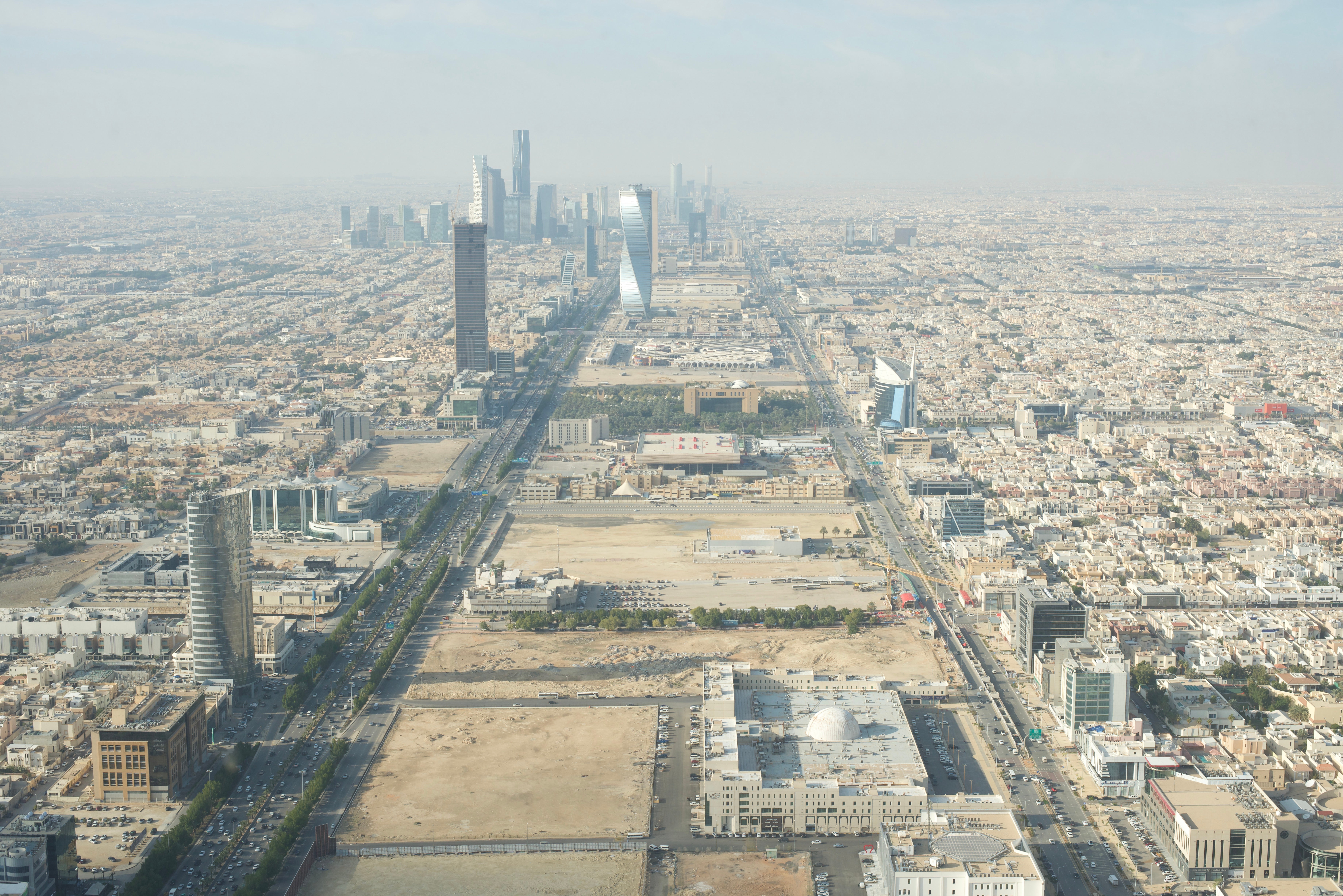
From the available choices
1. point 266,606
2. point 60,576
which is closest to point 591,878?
point 266,606

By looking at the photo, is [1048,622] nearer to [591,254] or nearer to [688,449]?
[688,449]

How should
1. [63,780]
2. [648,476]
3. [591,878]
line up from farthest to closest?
[648,476] → [63,780] → [591,878]

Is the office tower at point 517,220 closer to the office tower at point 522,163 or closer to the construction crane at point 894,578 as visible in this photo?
the office tower at point 522,163

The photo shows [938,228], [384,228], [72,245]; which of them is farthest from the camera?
Answer: [938,228]

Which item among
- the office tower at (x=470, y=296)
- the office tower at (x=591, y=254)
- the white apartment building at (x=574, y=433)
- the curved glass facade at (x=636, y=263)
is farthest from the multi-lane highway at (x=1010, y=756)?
the office tower at (x=591, y=254)

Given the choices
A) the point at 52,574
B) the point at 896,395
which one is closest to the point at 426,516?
the point at 52,574

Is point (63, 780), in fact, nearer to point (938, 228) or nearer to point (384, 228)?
point (384, 228)

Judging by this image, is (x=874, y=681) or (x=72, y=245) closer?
(x=874, y=681)
